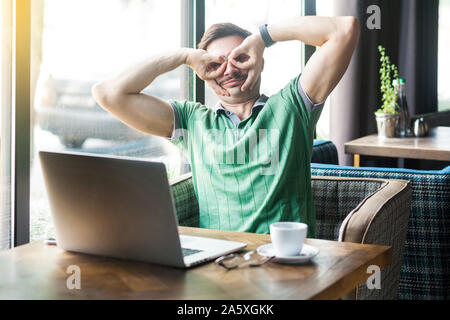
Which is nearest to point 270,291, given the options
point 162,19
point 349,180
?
point 349,180

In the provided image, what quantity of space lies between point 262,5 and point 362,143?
39.0 inches

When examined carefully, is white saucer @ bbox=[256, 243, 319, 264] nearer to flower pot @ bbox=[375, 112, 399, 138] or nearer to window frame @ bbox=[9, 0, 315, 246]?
window frame @ bbox=[9, 0, 315, 246]

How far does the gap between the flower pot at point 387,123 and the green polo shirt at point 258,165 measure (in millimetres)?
1615

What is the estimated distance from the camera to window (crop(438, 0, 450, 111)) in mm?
5773

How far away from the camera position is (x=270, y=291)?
1.11 m

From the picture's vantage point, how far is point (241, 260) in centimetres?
131

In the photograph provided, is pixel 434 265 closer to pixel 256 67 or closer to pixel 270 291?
pixel 256 67

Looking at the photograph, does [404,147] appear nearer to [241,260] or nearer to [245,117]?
[245,117]

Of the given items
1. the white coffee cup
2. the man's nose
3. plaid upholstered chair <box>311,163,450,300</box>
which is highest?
the man's nose

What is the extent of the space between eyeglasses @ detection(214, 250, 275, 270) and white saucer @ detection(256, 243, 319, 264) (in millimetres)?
14

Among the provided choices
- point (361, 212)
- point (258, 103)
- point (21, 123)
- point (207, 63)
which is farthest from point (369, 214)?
point (21, 123)

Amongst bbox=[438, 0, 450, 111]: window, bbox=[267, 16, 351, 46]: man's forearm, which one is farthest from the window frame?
bbox=[438, 0, 450, 111]: window

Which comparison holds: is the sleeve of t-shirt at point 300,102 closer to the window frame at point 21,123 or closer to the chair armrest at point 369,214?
the chair armrest at point 369,214

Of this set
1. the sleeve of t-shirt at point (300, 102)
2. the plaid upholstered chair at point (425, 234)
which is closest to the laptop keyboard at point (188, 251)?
the sleeve of t-shirt at point (300, 102)
